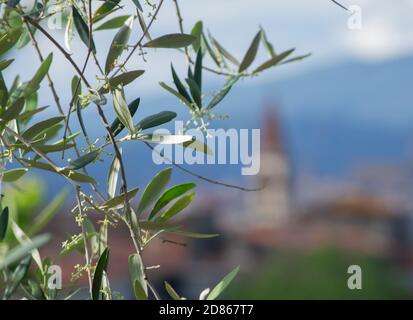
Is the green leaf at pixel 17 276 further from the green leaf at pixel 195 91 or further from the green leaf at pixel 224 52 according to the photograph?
the green leaf at pixel 224 52

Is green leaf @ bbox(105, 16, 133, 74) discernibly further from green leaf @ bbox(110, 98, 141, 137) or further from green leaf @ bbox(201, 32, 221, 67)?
green leaf @ bbox(201, 32, 221, 67)

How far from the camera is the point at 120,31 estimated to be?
658 millimetres

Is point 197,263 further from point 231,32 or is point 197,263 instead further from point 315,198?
point 231,32

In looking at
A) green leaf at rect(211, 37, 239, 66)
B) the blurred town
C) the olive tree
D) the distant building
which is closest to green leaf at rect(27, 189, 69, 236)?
the olive tree

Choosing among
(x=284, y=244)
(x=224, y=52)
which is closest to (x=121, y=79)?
(x=224, y=52)

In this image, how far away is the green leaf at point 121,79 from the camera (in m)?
0.62

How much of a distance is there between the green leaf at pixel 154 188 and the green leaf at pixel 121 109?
0.21 ft

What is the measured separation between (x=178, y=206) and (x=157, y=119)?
0.07 m

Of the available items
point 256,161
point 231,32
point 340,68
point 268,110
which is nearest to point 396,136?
point 340,68

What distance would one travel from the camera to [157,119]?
674mm

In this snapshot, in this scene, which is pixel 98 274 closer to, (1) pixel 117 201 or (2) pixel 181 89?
(1) pixel 117 201

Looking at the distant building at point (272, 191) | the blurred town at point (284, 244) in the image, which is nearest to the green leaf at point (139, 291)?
the blurred town at point (284, 244)
